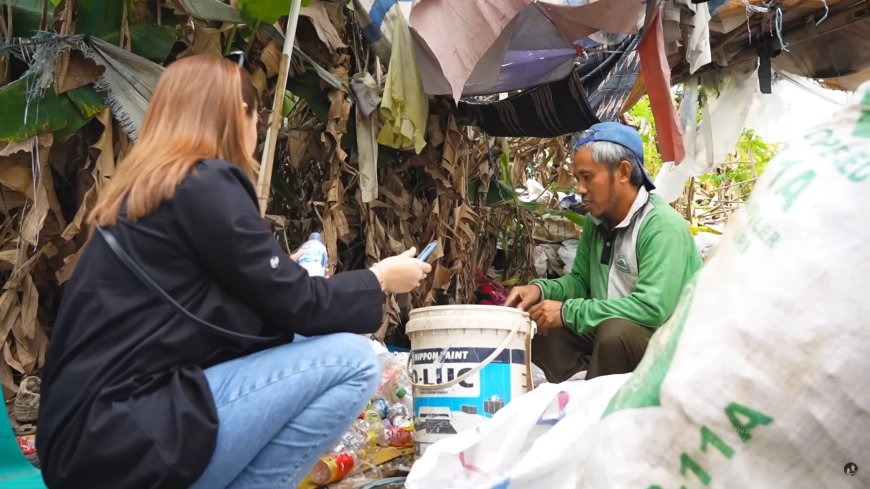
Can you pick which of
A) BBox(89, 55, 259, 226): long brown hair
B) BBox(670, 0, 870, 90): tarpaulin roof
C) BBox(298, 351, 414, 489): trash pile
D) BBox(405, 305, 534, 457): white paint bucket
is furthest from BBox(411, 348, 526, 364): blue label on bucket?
BBox(670, 0, 870, 90): tarpaulin roof

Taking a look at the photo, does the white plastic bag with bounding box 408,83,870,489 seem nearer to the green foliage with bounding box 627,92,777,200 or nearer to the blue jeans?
the blue jeans

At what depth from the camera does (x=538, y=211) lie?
5625 mm

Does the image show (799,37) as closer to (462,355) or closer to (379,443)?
(462,355)

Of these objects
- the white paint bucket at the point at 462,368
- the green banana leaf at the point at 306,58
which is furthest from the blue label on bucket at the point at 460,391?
the green banana leaf at the point at 306,58

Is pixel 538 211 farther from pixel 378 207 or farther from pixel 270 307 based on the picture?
pixel 270 307

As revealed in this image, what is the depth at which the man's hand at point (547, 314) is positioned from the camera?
3.21 m

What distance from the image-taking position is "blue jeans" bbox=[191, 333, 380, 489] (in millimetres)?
1578

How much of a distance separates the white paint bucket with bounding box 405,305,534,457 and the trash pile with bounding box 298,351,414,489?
0.21 metres

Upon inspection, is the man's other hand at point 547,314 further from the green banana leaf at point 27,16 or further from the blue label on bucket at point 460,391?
the green banana leaf at point 27,16

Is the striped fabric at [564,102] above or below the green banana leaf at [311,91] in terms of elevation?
below

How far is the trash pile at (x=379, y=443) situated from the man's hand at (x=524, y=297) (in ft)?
1.93

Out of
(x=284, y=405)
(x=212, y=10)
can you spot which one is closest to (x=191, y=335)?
(x=284, y=405)

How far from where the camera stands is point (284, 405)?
164 centimetres

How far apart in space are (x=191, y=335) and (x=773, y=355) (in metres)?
1.08
